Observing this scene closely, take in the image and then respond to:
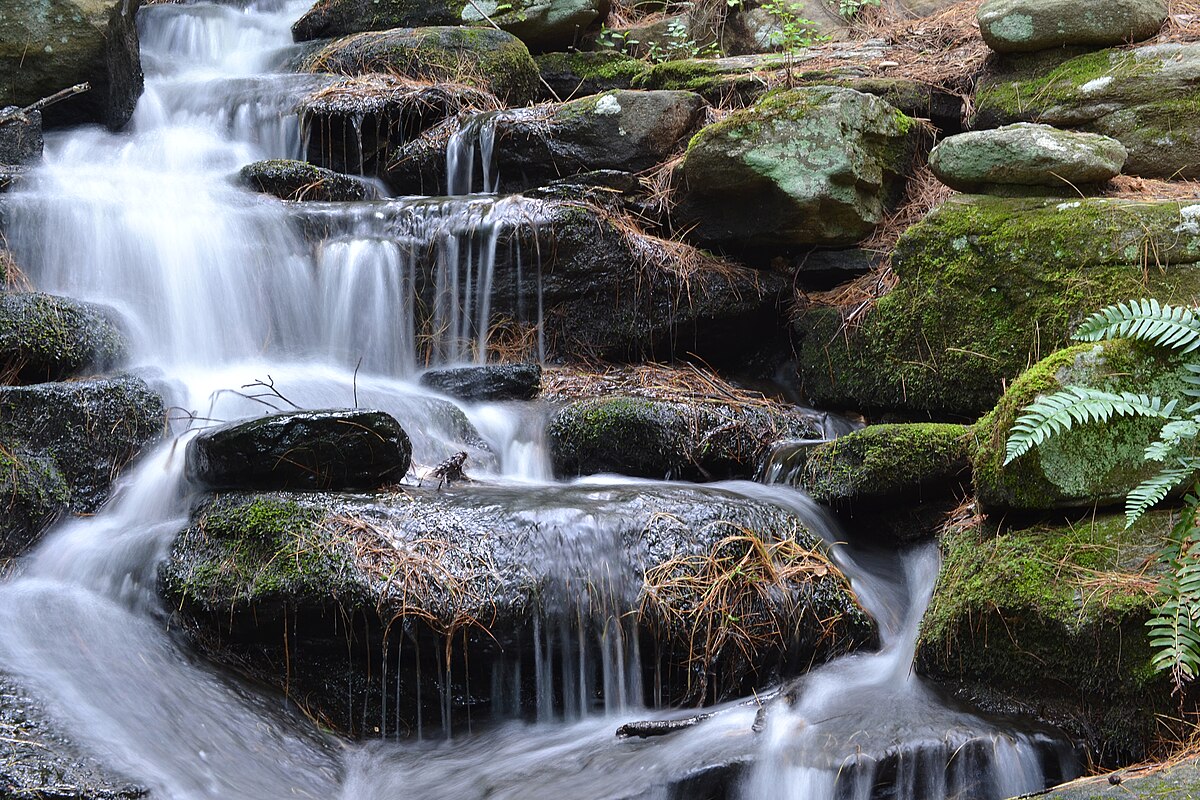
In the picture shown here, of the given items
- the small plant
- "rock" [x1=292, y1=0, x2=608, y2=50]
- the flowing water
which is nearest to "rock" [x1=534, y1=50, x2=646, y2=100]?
"rock" [x1=292, y1=0, x2=608, y2=50]

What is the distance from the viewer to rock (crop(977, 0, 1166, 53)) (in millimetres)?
6230

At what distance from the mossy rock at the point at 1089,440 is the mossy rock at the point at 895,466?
0.83m

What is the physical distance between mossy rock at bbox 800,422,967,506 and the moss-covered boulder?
0.75 meters

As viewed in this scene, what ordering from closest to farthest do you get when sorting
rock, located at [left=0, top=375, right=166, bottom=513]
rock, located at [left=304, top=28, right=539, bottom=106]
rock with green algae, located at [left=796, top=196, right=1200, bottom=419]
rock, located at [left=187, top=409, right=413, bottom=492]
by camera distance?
rock, located at [left=187, top=409, right=413, bottom=492] < rock, located at [left=0, top=375, right=166, bottom=513] < rock with green algae, located at [left=796, top=196, right=1200, bottom=419] < rock, located at [left=304, top=28, right=539, bottom=106]

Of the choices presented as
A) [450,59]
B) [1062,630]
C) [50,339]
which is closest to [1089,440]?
[1062,630]

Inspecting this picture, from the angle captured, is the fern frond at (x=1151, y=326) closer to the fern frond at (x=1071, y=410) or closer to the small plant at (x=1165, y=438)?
the small plant at (x=1165, y=438)

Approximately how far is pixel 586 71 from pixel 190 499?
235 inches

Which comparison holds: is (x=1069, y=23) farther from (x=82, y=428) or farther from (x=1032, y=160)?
(x=82, y=428)

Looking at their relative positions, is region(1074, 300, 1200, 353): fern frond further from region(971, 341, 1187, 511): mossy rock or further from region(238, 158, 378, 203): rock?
region(238, 158, 378, 203): rock

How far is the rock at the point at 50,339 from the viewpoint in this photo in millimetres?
4766

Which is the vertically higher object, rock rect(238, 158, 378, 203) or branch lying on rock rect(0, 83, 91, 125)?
branch lying on rock rect(0, 83, 91, 125)

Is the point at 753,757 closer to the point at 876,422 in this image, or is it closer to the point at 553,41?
the point at 876,422

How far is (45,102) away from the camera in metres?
7.30

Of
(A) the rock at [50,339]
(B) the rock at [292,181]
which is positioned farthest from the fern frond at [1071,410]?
(B) the rock at [292,181]
